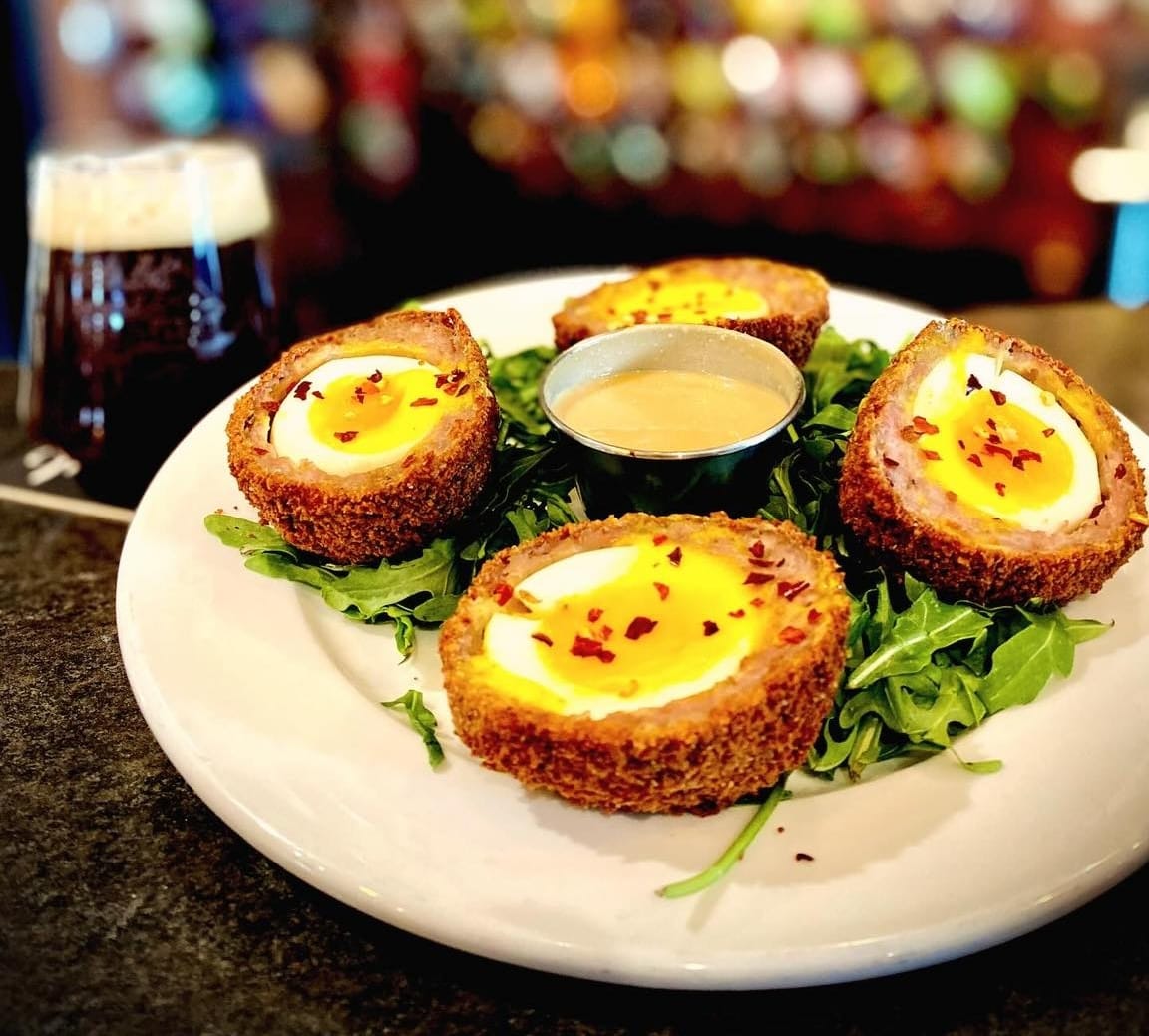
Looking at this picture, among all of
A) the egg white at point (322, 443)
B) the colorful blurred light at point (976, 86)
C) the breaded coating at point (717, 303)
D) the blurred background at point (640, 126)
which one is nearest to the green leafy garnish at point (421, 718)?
the egg white at point (322, 443)

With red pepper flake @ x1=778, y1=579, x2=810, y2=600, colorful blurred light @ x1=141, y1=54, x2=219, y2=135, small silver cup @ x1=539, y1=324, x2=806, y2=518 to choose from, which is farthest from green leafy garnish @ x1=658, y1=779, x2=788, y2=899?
colorful blurred light @ x1=141, y1=54, x2=219, y2=135

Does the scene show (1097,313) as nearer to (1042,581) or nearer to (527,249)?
(1042,581)

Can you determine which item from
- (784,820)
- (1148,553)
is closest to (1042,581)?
(1148,553)

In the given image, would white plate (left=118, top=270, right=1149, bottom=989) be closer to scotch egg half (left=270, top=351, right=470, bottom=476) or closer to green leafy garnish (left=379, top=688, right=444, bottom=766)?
green leafy garnish (left=379, top=688, right=444, bottom=766)

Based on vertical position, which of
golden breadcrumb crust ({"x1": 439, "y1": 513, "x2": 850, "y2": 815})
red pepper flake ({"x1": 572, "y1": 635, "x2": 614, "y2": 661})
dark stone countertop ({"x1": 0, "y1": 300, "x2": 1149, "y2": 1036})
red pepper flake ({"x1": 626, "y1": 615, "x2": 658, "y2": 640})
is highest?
red pepper flake ({"x1": 626, "y1": 615, "x2": 658, "y2": 640})

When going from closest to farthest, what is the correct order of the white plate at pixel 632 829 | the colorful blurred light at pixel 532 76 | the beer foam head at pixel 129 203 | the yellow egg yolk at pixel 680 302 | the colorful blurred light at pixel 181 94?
the white plate at pixel 632 829 → the beer foam head at pixel 129 203 → the yellow egg yolk at pixel 680 302 → the colorful blurred light at pixel 532 76 → the colorful blurred light at pixel 181 94

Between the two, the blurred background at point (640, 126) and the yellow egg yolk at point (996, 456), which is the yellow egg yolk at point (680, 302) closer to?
the yellow egg yolk at point (996, 456)

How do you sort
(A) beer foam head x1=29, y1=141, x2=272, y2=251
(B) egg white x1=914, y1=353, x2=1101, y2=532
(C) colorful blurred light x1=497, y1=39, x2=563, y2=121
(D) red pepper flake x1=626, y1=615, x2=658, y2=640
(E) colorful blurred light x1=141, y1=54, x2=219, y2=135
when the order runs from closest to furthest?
(D) red pepper flake x1=626, y1=615, x2=658, y2=640, (B) egg white x1=914, y1=353, x2=1101, y2=532, (A) beer foam head x1=29, y1=141, x2=272, y2=251, (C) colorful blurred light x1=497, y1=39, x2=563, y2=121, (E) colorful blurred light x1=141, y1=54, x2=219, y2=135
